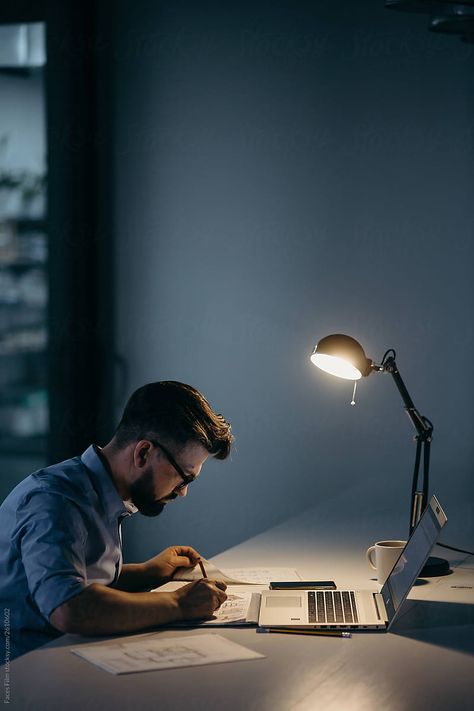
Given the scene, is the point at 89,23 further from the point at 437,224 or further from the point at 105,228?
the point at 437,224

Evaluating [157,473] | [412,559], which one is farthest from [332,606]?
[157,473]

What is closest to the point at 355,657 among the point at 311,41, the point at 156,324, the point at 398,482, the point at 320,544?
the point at 320,544

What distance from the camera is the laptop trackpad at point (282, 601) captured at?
188 cm

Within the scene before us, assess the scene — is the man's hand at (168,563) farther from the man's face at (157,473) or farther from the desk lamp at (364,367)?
the desk lamp at (364,367)

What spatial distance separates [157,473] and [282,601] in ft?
1.25

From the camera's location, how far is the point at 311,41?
4.03 m

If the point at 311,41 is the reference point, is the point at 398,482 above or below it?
below

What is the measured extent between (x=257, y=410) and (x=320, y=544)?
5.38ft

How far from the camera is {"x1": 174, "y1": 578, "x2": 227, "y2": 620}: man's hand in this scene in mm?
1763

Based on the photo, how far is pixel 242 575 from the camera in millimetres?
2166

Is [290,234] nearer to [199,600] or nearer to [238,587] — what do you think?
[238,587]

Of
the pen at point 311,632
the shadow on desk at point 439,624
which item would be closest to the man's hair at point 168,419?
the pen at point 311,632

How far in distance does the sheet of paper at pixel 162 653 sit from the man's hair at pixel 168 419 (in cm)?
46

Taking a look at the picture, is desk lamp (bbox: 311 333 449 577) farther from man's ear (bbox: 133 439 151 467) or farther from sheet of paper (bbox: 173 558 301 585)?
man's ear (bbox: 133 439 151 467)
